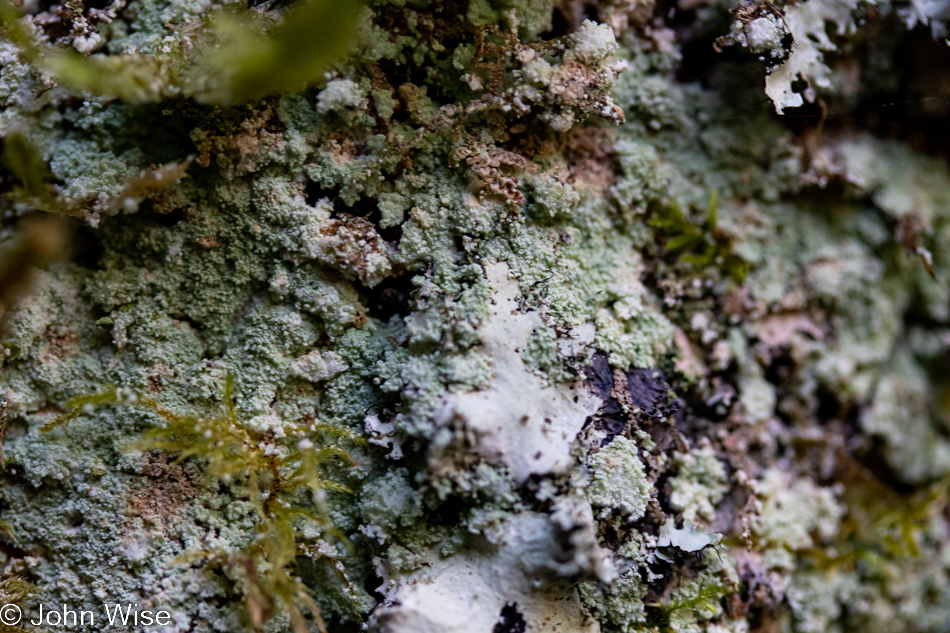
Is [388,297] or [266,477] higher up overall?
[388,297]

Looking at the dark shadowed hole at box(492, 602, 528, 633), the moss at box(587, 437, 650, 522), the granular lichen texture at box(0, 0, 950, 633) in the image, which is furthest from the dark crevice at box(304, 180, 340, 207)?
the dark shadowed hole at box(492, 602, 528, 633)

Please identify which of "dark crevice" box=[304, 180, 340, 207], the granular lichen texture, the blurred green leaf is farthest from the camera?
"dark crevice" box=[304, 180, 340, 207]

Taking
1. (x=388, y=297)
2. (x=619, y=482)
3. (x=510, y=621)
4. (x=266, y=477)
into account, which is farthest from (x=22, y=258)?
(x=619, y=482)

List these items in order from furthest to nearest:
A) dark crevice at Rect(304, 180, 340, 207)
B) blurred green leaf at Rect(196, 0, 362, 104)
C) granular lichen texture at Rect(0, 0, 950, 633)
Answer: dark crevice at Rect(304, 180, 340, 207) < granular lichen texture at Rect(0, 0, 950, 633) < blurred green leaf at Rect(196, 0, 362, 104)

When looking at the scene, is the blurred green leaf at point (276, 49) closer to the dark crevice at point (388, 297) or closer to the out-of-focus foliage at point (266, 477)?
the dark crevice at point (388, 297)

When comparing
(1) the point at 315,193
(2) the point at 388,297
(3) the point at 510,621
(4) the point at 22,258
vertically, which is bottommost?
(3) the point at 510,621

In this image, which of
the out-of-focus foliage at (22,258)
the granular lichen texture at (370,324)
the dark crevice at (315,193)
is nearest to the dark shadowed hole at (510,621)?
the granular lichen texture at (370,324)

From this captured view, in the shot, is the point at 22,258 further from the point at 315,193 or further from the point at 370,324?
the point at 370,324

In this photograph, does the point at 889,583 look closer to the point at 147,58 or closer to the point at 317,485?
the point at 317,485

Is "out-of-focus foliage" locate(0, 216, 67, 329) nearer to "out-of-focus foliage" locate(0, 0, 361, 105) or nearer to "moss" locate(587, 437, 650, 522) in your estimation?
"out-of-focus foliage" locate(0, 0, 361, 105)
